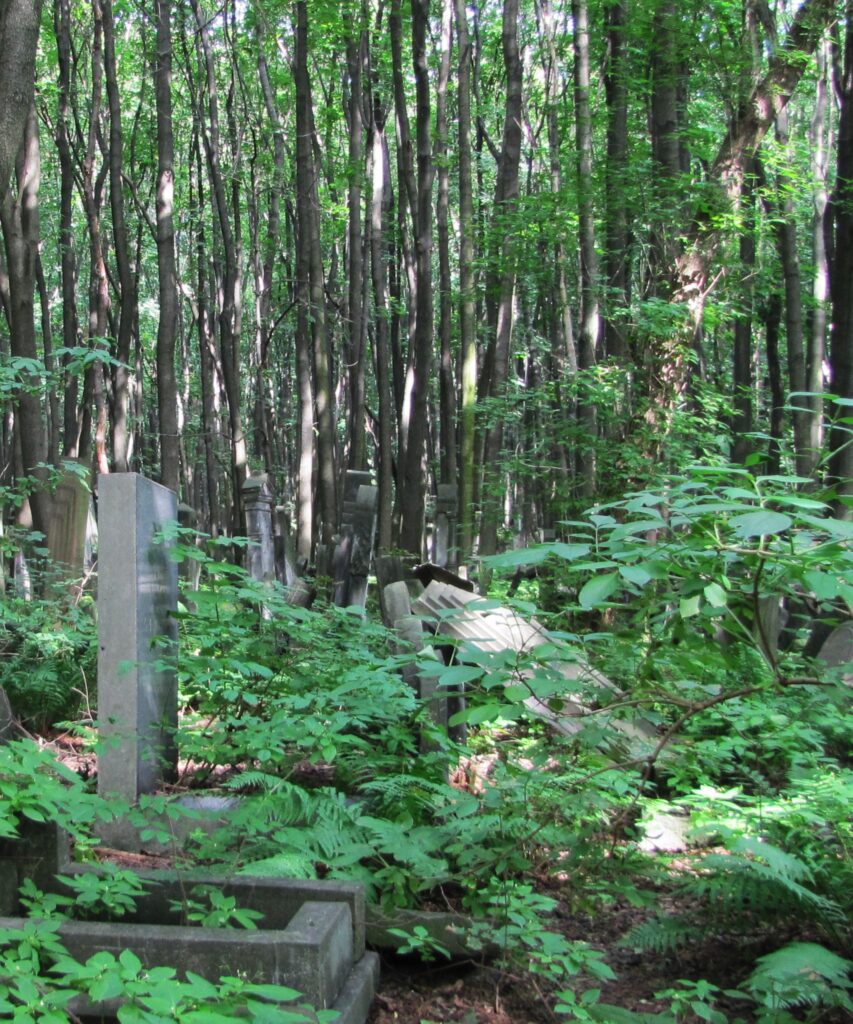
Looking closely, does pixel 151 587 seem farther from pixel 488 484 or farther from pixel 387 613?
pixel 488 484

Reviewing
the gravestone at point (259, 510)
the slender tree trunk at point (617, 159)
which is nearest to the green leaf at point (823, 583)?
the slender tree trunk at point (617, 159)

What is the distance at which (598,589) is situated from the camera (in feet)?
8.00

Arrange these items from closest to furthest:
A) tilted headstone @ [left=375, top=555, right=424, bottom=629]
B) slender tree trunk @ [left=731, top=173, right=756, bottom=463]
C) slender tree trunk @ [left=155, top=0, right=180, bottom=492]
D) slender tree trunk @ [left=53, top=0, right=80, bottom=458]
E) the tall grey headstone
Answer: the tall grey headstone < tilted headstone @ [left=375, top=555, right=424, bottom=629] < slender tree trunk @ [left=155, top=0, right=180, bottom=492] < slender tree trunk @ [left=731, top=173, right=756, bottom=463] < slender tree trunk @ [left=53, top=0, right=80, bottom=458]

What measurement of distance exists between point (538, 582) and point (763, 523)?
31.2 feet

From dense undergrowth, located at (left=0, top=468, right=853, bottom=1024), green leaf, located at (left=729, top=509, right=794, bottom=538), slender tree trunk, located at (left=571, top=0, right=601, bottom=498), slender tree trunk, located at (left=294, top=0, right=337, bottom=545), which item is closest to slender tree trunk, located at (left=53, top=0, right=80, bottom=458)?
slender tree trunk, located at (left=294, top=0, right=337, bottom=545)

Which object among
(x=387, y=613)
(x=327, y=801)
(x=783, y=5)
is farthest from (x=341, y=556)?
(x=783, y=5)

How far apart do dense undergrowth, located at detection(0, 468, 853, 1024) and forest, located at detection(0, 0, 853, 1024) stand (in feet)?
0.07

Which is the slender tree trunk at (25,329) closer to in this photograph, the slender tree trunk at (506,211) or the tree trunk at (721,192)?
the slender tree trunk at (506,211)

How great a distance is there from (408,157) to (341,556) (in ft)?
24.4

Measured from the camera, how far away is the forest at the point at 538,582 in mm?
2975

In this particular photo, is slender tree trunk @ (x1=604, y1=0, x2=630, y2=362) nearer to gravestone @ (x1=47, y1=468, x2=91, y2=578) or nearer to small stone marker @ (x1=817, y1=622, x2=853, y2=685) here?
small stone marker @ (x1=817, y1=622, x2=853, y2=685)

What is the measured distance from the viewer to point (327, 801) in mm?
3908

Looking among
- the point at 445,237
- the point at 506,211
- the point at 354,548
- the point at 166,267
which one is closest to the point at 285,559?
the point at 354,548

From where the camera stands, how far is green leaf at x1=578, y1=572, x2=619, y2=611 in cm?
242
